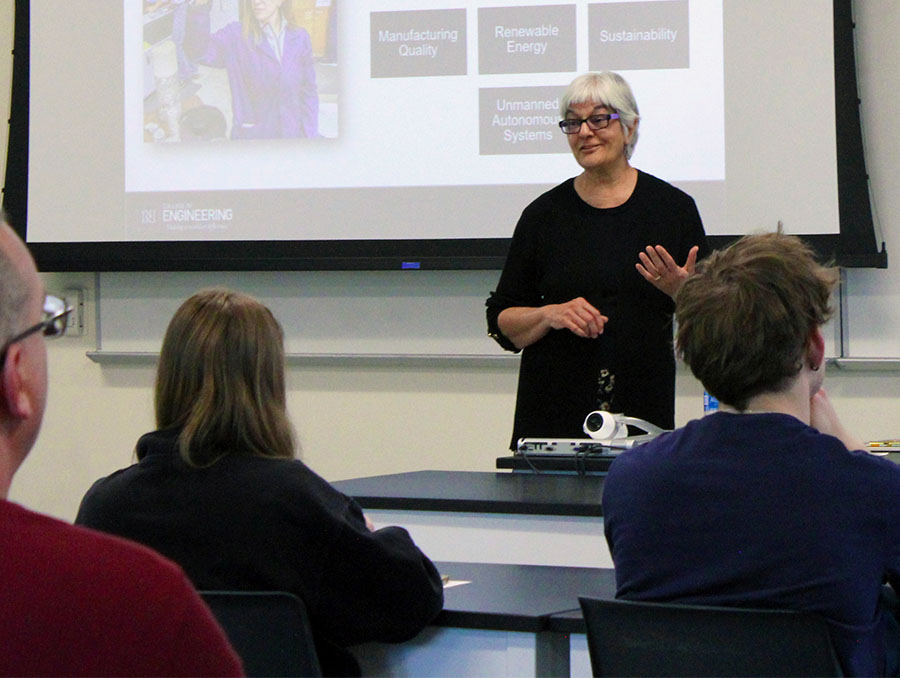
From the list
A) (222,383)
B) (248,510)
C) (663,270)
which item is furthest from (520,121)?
(248,510)

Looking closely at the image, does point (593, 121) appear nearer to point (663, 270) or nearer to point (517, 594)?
point (663, 270)

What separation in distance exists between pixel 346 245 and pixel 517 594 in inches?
102

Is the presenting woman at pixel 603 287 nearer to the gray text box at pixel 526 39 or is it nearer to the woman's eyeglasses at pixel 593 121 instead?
the woman's eyeglasses at pixel 593 121

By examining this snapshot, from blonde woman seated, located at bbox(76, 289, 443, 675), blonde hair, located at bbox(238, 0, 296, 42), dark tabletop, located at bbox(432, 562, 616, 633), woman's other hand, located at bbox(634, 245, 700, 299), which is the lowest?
dark tabletop, located at bbox(432, 562, 616, 633)

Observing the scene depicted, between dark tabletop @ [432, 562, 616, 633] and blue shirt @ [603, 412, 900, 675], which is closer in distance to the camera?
blue shirt @ [603, 412, 900, 675]

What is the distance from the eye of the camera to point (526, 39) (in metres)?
4.00

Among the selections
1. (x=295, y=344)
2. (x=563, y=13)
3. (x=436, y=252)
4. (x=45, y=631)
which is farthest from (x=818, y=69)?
(x=45, y=631)

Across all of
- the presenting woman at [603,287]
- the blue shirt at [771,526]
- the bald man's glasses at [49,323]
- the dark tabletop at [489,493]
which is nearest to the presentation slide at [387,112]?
the presenting woman at [603,287]

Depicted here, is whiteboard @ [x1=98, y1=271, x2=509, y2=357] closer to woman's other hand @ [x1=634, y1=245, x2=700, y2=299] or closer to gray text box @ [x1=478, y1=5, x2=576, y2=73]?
gray text box @ [x1=478, y1=5, x2=576, y2=73]

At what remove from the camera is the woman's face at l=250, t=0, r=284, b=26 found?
165 inches

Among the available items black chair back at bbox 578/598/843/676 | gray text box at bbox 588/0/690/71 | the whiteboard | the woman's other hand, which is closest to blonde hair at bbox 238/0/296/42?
the whiteboard

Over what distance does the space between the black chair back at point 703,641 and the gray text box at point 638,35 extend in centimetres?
287

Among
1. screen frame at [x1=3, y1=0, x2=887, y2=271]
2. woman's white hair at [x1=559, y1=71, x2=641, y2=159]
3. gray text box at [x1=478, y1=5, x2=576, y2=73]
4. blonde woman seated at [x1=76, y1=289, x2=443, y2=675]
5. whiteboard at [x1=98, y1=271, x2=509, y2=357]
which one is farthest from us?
whiteboard at [x1=98, y1=271, x2=509, y2=357]

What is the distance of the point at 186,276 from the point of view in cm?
440
